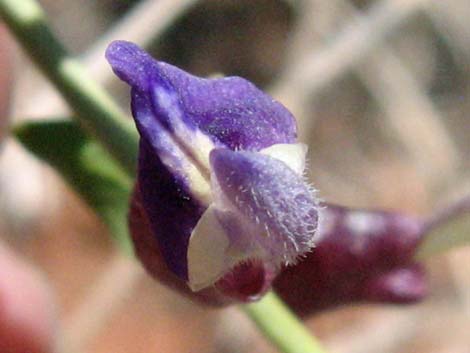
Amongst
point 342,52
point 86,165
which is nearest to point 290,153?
point 86,165

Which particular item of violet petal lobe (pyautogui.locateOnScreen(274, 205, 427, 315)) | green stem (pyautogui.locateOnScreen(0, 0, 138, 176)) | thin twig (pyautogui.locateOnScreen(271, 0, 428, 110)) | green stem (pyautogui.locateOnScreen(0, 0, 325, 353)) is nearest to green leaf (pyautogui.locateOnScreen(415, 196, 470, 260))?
violet petal lobe (pyautogui.locateOnScreen(274, 205, 427, 315))

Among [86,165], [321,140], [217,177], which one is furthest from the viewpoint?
[321,140]

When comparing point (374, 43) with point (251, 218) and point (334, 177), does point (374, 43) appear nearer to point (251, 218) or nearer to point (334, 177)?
point (334, 177)

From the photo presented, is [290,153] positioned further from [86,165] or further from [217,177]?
[86,165]

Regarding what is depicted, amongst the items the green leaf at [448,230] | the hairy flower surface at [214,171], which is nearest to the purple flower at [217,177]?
the hairy flower surface at [214,171]

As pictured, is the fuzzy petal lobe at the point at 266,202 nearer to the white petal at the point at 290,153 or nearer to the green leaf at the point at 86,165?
the white petal at the point at 290,153

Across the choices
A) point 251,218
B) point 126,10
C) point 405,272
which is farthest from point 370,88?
point 251,218
